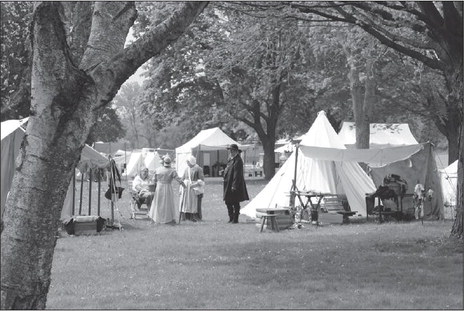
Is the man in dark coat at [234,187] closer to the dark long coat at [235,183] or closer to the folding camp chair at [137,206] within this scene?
the dark long coat at [235,183]

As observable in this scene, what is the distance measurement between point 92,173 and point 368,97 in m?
11.4

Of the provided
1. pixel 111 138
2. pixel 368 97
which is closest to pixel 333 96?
pixel 368 97

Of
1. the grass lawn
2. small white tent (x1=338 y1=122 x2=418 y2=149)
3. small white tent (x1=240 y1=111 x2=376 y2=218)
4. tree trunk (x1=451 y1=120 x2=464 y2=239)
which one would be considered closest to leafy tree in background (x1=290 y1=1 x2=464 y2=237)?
tree trunk (x1=451 y1=120 x2=464 y2=239)

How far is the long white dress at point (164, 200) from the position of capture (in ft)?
52.3

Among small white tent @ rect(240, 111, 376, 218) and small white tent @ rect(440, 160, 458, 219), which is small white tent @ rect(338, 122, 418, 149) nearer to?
small white tent @ rect(440, 160, 458, 219)

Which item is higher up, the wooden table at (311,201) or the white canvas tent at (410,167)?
the white canvas tent at (410,167)

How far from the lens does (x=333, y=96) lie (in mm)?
36500

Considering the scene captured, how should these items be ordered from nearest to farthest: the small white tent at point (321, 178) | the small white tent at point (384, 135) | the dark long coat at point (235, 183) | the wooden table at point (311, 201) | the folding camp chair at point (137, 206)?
the wooden table at point (311, 201) < the dark long coat at point (235, 183) < the small white tent at point (321, 178) < the folding camp chair at point (137, 206) < the small white tent at point (384, 135)

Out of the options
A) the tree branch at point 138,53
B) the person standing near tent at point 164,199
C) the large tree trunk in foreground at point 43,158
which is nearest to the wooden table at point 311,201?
the person standing near tent at point 164,199

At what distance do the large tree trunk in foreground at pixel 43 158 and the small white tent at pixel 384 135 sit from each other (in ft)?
91.5

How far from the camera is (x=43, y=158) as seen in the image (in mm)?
4246

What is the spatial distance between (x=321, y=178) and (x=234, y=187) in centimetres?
326

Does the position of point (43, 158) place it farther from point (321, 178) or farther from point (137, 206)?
point (137, 206)

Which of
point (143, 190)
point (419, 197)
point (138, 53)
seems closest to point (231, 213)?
point (143, 190)
